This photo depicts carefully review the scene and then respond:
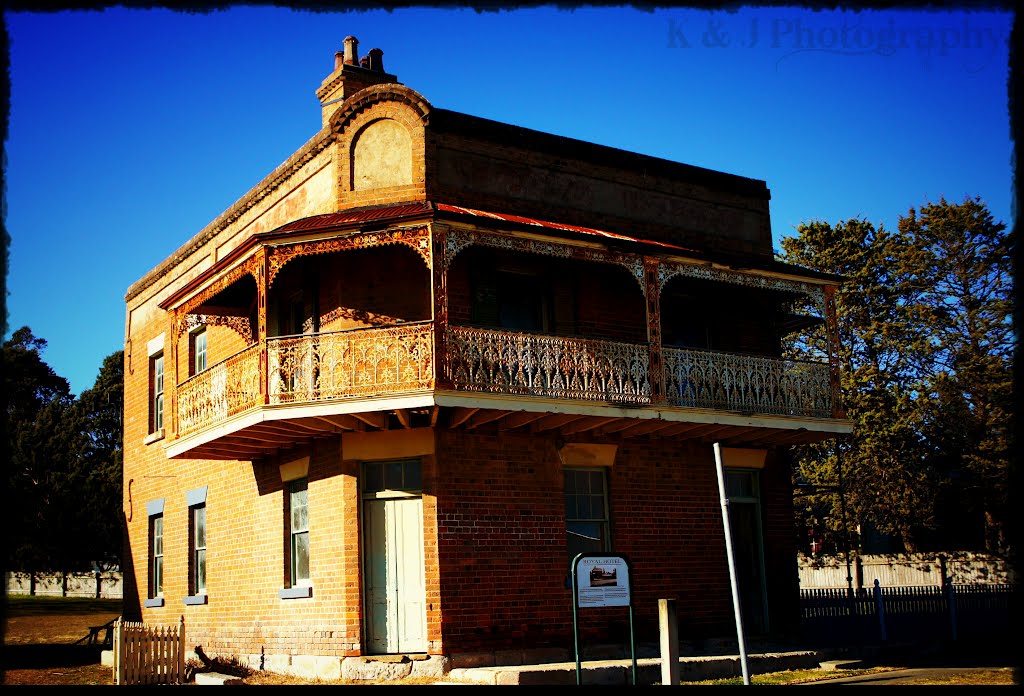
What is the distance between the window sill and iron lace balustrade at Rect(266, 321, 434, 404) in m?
3.19

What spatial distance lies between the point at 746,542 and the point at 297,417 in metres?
8.34

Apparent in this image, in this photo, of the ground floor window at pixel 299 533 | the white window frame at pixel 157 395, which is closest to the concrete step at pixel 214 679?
the ground floor window at pixel 299 533

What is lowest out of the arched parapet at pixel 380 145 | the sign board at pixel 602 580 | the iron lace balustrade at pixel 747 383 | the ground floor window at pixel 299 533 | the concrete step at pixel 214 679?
the concrete step at pixel 214 679

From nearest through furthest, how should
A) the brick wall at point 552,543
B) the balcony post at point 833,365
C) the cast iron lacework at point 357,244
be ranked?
1. the cast iron lacework at point 357,244
2. the brick wall at point 552,543
3. the balcony post at point 833,365

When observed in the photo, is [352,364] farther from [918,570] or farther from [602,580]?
[918,570]

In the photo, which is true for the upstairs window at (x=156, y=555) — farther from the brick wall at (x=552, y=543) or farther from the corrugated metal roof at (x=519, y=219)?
the corrugated metal roof at (x=519, y=219)

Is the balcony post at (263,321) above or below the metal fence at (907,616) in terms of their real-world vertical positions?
above

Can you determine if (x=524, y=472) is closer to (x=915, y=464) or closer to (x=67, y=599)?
(x=915, y=464)

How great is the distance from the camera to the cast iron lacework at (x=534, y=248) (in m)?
14.4

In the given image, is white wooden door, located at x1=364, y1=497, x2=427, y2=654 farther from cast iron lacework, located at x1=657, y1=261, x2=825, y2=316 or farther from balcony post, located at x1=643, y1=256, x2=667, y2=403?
cast iron lacework, located at x1=657, y1=261, x2=825, y2=316

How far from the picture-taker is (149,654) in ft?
50.8

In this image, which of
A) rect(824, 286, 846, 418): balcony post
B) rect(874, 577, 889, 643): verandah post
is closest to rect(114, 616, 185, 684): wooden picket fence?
rect(824, 286, 846, 418): balcony post

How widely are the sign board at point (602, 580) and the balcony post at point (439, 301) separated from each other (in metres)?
3.04

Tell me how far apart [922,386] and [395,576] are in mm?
27568
